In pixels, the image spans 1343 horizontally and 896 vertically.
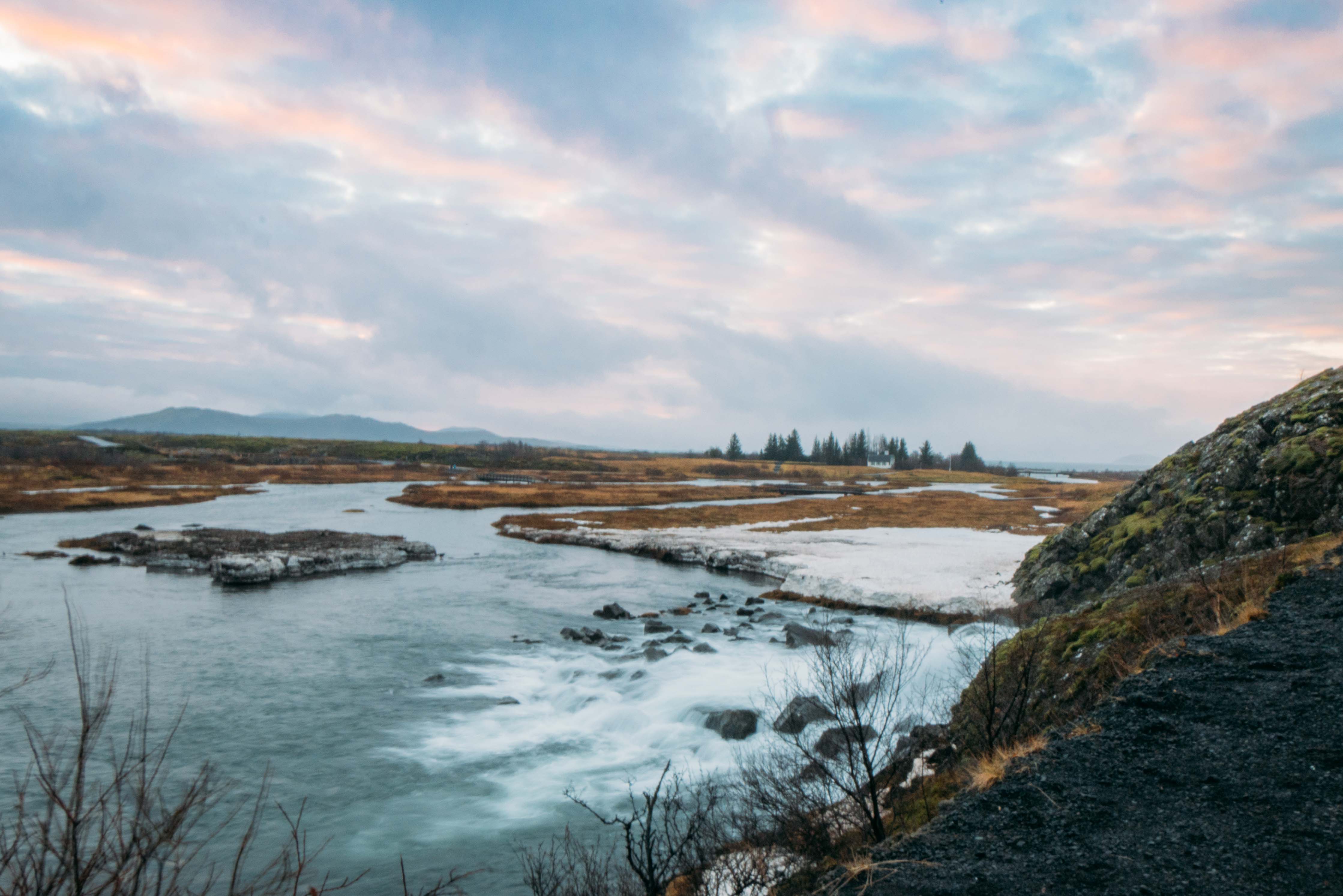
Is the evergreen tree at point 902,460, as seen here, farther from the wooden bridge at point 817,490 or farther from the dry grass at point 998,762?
the dry grass at point 998,762

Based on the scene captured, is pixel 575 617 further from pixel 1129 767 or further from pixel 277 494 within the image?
pixel 277 494

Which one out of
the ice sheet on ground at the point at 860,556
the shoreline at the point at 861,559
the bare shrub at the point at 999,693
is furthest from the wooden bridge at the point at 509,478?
the bare shrub at the point at 999,693

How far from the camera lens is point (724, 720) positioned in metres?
15.3

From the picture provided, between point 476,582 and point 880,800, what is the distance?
2580cm

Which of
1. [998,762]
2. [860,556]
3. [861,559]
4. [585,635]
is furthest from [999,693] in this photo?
[860,556]

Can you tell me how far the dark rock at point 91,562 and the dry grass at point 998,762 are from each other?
38.2m

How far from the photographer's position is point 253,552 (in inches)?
1369

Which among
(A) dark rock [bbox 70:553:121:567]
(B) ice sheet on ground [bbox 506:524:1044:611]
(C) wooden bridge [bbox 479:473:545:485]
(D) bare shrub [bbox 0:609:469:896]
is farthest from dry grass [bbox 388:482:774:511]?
(D) bare shrub [bbox 0:609:469:896]

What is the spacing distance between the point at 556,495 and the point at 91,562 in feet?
153

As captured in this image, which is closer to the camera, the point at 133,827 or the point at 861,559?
the point at 133,827

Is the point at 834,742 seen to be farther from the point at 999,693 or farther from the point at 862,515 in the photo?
the point at 862,515

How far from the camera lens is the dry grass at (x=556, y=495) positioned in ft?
229

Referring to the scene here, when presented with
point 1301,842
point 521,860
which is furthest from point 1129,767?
point 521,860

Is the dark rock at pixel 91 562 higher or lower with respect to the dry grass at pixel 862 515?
lower
